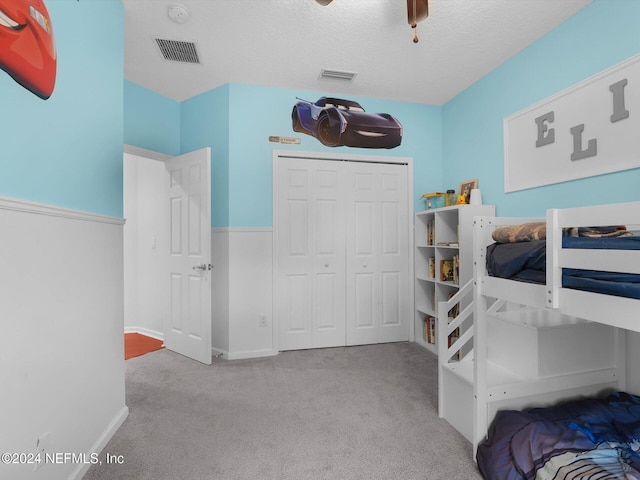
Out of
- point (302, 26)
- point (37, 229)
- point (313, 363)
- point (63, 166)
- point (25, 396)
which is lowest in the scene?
point (313, 363)

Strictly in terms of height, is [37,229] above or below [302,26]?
below

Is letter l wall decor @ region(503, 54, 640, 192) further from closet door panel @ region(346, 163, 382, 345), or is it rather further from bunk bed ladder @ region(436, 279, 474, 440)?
closet door panel @ region(346, 163, 382, 345)

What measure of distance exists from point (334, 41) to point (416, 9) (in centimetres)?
68

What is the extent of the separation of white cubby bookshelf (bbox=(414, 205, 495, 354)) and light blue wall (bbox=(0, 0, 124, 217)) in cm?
253

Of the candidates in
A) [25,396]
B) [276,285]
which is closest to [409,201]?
[276,285]

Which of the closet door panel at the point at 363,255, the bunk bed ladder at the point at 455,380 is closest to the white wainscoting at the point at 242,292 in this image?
the closet door panel at the point at 363,255

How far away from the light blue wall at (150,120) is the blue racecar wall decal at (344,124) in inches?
48.6

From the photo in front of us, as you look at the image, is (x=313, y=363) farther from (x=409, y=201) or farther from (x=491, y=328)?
(x=409, y=201)

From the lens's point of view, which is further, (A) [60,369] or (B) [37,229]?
(A) [60,369]

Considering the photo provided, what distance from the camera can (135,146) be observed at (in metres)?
2.96

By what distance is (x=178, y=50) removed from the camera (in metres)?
2.53

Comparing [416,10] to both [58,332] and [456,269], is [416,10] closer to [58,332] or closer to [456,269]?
[456,269]

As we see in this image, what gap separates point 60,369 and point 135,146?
2.20m

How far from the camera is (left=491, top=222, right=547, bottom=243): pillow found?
Answer: 1.33 m
